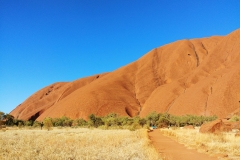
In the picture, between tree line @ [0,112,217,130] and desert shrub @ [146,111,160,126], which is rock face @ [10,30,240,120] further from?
desert shrub @ [146,111,160,126]

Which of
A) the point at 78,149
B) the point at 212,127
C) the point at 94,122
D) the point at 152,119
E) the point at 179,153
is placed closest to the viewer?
the point at 179,153

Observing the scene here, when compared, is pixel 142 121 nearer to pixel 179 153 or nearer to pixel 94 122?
pixel 94 122

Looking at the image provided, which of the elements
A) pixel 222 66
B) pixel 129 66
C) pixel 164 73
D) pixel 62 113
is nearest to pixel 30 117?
pixel 62 113

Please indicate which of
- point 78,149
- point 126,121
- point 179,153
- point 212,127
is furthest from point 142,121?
point 78,149

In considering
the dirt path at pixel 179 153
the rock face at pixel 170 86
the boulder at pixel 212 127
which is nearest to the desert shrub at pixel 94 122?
the rock face at pixel 170 86

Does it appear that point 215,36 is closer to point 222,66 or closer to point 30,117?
point 222,66

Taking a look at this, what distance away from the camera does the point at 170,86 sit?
378 feet

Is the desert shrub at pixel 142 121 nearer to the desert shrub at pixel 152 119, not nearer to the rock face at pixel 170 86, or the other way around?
the desert shrub at pixel 152 119

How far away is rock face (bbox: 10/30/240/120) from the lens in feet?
305

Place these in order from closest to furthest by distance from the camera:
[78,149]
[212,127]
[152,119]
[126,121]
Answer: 1. [78,149]
2. [212,127]
3. [126,121]
4. [152,119]

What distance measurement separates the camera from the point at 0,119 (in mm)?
79312

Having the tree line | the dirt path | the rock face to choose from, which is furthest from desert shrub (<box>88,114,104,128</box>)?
the dirt path

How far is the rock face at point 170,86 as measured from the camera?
305 feet

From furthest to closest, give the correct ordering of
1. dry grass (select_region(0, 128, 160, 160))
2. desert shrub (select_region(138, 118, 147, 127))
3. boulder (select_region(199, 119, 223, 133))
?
desert shrub (select_region(138, 118, 147, 127)) < boulder (select_region(199, 119, 223, 133)) < dry grass (select_region(0, 128, 160, 160))
